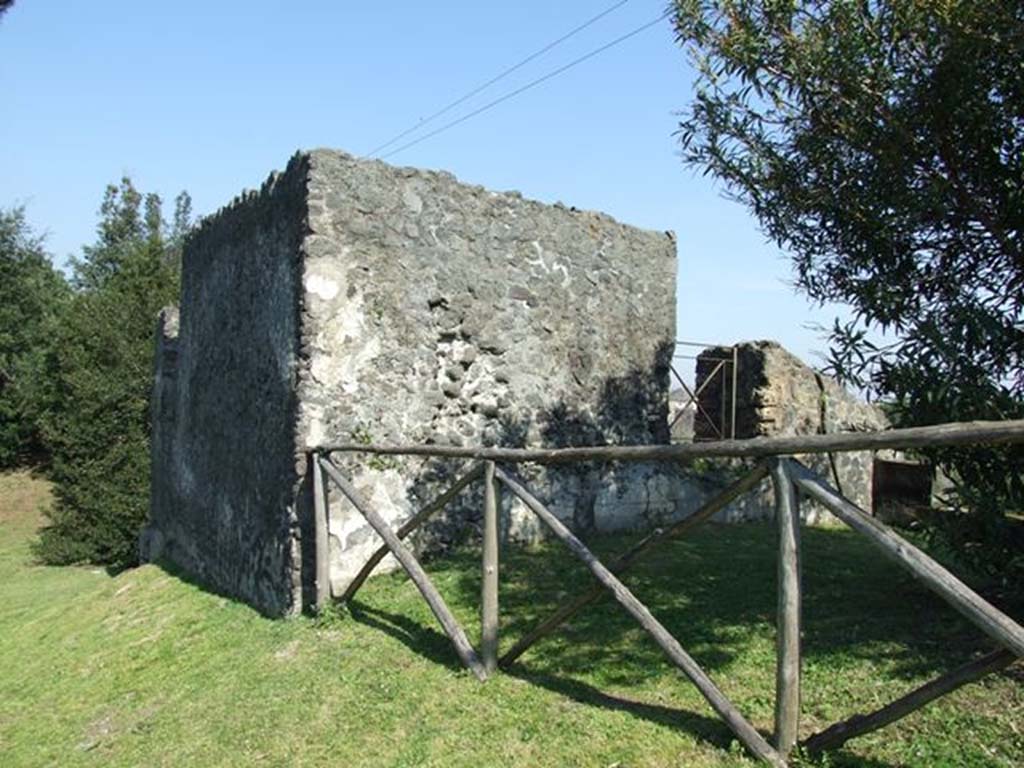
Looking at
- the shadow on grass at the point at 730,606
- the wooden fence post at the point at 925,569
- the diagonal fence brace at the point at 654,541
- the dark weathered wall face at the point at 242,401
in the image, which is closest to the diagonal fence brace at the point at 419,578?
the diagonal fence brace at the point at 654,541

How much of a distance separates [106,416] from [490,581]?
18.1 metres

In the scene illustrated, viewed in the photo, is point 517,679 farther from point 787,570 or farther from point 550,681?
point 787,570

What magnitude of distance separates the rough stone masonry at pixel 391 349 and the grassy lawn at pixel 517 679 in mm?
651

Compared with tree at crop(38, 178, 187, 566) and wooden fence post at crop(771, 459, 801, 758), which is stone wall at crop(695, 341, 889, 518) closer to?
wooden fence post at crop(771, 459, 801, 758)

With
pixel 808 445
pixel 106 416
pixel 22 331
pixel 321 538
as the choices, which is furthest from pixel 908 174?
pixel 22 331

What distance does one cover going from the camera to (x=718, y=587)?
22.0 feet

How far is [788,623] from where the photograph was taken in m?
3.77

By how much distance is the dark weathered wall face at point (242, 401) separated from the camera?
24.6 ft

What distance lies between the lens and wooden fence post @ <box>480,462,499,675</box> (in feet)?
17.7

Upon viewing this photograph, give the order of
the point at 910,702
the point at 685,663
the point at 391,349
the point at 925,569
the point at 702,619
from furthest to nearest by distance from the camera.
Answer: the point at 391,349 → the point at 702,619 → the point at 685,663 → the point at 910,702 → the point at 925,569

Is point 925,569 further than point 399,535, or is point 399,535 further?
point 399,535

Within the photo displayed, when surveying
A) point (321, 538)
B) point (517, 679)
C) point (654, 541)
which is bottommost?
point (517, 679)

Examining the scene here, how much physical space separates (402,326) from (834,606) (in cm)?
399

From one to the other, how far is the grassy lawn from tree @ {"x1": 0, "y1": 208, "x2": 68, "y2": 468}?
852 inches
